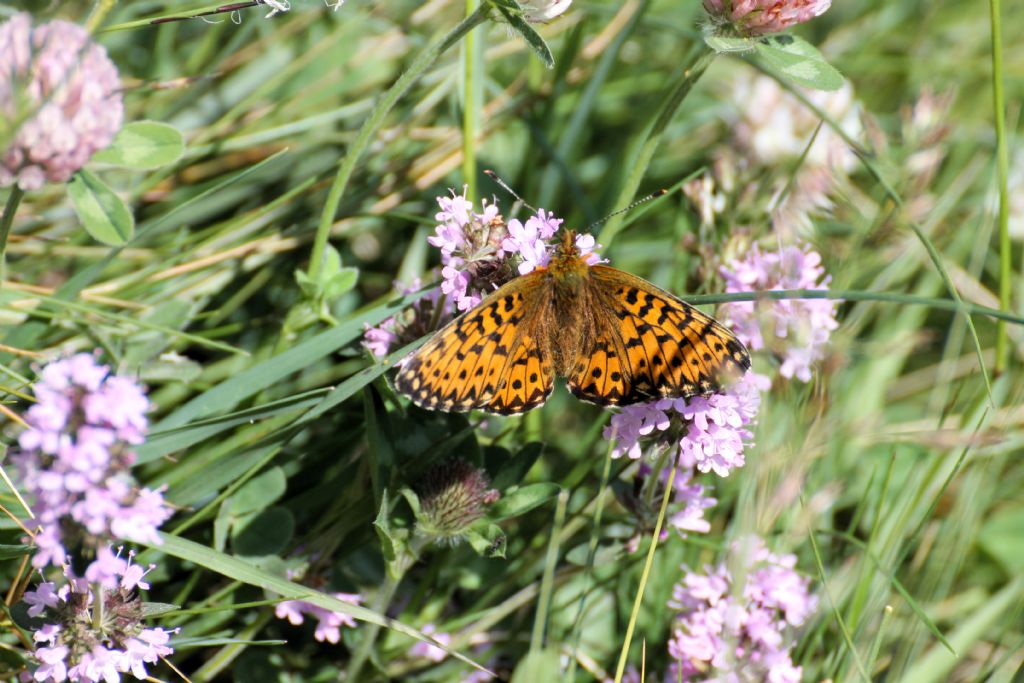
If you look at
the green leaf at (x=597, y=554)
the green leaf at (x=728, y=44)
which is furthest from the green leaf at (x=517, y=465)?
the green leaf at (x=728, y=44)

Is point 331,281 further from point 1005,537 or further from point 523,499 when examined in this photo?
point 1005,537

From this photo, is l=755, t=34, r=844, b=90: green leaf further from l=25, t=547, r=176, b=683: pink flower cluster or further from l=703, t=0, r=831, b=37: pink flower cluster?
l=25, t=547, r=176, b=683: pink flower cluster

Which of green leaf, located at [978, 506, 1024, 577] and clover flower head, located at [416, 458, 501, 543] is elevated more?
clover flower head, located at [416, 458, 501, 543]

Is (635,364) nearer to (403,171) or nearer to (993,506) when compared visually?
(403,171)

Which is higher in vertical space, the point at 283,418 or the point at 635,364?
the point at 635,364

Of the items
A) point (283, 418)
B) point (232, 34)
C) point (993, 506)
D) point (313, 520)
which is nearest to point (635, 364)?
point (283, 418)

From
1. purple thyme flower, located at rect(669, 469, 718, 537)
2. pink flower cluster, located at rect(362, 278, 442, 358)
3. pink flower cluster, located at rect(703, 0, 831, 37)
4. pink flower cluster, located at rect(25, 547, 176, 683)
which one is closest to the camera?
pink flower cluster, located at rect(25, 547, 176, 683)

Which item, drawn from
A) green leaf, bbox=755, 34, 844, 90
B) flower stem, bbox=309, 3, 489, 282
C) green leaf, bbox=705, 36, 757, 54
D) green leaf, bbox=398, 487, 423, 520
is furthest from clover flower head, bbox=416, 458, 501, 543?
green leaf, bbox=755, 34, 844, 90

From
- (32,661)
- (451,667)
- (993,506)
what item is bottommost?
(993,506)
